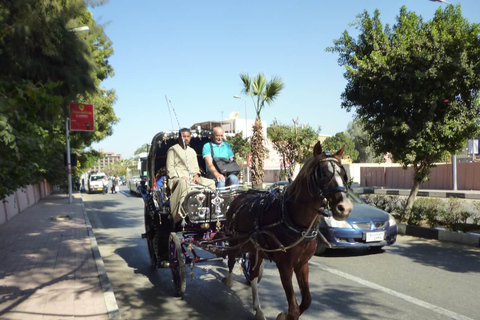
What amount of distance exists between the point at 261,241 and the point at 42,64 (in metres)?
6.65

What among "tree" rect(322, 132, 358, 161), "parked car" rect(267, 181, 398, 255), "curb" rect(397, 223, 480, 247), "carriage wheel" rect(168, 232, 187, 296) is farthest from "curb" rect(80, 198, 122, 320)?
"tree" rect(322, 132, 358, 161)

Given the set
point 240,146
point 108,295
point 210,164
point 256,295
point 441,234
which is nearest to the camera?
point 256,295

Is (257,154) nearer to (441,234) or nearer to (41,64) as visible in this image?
(441,234)

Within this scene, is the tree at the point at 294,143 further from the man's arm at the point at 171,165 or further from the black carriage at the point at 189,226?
the man's arm at the point at 171,165

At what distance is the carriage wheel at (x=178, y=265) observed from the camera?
5707 mm

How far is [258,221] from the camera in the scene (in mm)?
4574

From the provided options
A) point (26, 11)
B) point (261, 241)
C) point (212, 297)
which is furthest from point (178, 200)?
point (26, 11)

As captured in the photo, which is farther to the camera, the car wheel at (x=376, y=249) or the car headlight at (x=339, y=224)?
the car wheel at (x=376, y=249)

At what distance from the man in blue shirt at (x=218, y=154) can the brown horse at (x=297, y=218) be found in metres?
1.56

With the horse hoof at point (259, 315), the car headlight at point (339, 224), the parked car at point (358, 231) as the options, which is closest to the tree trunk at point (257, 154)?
the parked car at point (358, 231)

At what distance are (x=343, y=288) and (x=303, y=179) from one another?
307cm

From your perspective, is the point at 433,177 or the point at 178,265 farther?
the point at 433,177

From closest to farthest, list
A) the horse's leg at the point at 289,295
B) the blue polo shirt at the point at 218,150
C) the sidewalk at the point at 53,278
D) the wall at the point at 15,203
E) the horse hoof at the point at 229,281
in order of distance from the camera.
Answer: the horse's leg at the point at 289,295 < the sidewalk at the point at 53,278 < the horse hoof at the point at 229,281 < the blue polo shirt at the point at 218,150 < the wall at the point at 15,203

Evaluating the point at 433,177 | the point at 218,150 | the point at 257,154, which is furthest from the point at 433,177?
the point at 218,150
